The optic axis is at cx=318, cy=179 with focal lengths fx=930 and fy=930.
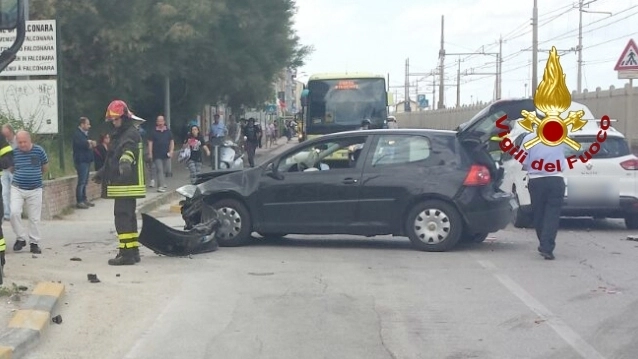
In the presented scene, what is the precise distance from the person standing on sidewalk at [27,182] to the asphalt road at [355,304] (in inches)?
28.3

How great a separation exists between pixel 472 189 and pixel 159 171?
1116cm

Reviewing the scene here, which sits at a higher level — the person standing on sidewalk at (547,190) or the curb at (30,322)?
the person standing on sidewalk at (547,190)

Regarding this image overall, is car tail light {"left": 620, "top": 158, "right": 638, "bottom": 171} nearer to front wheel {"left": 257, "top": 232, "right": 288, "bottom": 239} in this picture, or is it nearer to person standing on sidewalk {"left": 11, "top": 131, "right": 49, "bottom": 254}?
front wheel {"left": 257, "top": 232, "right": 288, "bottom": 239}

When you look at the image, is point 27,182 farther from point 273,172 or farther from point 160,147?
point 160,147

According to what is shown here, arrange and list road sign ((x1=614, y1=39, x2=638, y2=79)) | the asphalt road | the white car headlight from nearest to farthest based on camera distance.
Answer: the asphalt road < the white car headlight < road sign ((x1=614, y1=39, x2=638, y2=79))

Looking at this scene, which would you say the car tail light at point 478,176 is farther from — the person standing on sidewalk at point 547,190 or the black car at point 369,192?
the person standing on sidewalk at point 547,190

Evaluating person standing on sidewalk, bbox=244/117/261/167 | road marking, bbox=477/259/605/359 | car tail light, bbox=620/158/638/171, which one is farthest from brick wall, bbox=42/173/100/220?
person standing on sidewalk, bbox=244/117/261/167

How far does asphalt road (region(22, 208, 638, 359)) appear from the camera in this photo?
24.1 ft

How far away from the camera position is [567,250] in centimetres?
1252

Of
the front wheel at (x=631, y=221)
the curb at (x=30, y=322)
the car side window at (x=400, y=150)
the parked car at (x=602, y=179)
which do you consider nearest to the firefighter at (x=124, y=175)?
the curb at (x=30, y=322)

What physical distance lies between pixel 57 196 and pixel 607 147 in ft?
31.3

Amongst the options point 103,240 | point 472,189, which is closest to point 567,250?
point 472,189

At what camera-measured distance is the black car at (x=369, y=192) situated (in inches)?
481

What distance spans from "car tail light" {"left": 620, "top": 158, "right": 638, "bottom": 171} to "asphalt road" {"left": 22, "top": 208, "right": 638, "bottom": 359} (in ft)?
5.73
